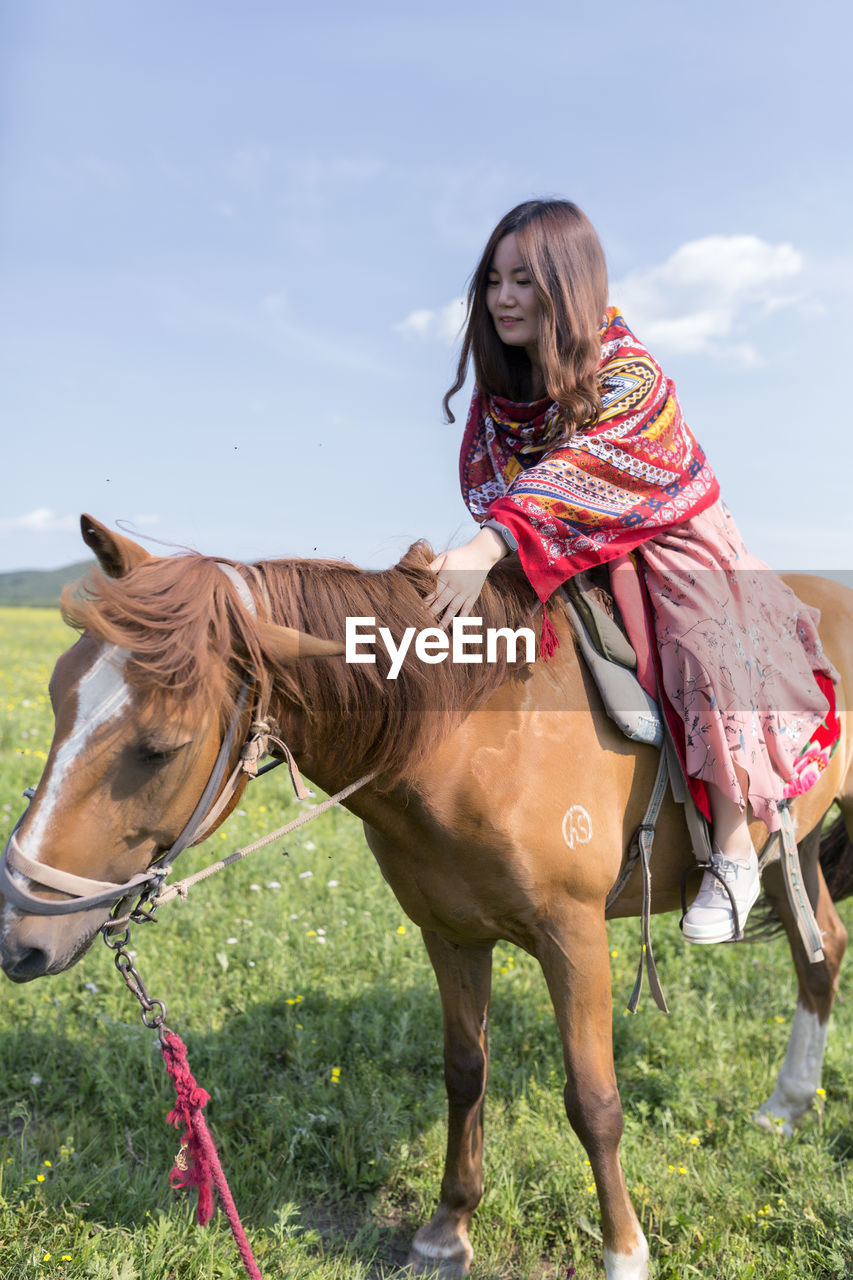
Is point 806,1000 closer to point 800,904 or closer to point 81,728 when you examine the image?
point 800,904

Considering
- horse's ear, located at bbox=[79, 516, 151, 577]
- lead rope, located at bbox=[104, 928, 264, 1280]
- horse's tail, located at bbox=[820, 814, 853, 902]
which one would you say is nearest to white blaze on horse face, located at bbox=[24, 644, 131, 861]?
horse's ear, located at bbox=[79, 516, 151, 577]

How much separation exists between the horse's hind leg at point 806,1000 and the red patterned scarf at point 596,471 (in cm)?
190

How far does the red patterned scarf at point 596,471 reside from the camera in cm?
234

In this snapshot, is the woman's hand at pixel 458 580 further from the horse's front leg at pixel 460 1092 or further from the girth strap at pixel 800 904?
the girth strap at pixel 800 904

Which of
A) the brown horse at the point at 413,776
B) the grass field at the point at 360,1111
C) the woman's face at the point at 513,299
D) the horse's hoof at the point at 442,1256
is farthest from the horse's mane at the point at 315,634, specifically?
the horse's hoof at the point at 442,1256

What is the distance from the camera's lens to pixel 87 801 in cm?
179

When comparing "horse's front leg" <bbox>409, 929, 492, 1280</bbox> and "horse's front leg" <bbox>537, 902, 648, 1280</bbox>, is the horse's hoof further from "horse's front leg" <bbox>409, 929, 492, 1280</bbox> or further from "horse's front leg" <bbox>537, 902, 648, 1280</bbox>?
"horse's front leg" <bbox>537, 902, 648, 1280</bbox>

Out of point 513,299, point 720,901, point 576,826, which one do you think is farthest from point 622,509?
point 720,901

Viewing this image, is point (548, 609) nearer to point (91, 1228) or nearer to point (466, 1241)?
point (466, 1241)

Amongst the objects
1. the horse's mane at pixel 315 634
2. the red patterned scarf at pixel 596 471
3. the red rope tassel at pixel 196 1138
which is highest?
the red patterned scarf at pixel 596 471

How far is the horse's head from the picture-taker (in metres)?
1.78

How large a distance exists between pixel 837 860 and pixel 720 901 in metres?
1.83

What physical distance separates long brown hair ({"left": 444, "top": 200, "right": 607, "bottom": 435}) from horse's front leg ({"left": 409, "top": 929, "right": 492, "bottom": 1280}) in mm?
1685

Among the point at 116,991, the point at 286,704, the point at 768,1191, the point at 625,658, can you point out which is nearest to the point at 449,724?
the point at 286,704
